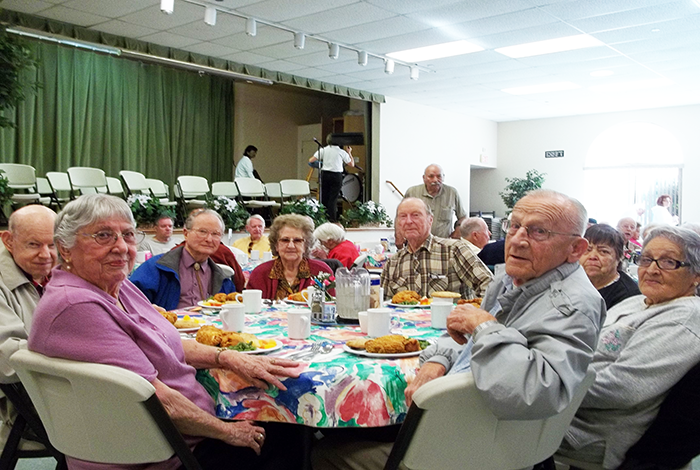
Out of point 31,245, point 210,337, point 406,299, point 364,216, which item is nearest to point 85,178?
point 364,216

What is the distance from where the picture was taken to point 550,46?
8.38 metres

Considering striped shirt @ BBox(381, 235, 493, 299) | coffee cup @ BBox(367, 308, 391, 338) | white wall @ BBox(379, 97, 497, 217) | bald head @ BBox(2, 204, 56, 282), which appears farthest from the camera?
white wall @ BBox(379, 97, 497, 217)

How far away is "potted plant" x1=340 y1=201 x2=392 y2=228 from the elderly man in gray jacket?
915cm

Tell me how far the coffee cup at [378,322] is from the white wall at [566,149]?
1293 centimetres

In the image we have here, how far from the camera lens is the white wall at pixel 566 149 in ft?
42.8

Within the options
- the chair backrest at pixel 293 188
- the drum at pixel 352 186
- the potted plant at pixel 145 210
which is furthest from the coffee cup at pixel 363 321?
the drum at pixel 352 186

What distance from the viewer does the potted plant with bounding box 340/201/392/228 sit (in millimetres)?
11156

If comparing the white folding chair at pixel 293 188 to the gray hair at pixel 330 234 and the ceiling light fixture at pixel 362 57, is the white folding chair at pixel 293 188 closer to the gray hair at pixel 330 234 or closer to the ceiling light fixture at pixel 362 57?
the ceiling light fixture at pixel 362 57

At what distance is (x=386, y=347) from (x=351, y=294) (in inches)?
22.7

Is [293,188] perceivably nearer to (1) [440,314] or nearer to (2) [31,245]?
(2) [31,245]

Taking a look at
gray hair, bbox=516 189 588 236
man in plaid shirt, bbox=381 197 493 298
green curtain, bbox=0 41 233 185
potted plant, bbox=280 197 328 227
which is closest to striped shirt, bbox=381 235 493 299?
man in plaid shirt, bbox=381 197 493 298

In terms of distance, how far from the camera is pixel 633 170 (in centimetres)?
1421

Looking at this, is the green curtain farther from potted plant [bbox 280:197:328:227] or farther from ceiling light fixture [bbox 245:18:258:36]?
ceiling light fixture [bbox 245:18:258:36]

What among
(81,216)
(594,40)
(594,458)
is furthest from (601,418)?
(594,40)
